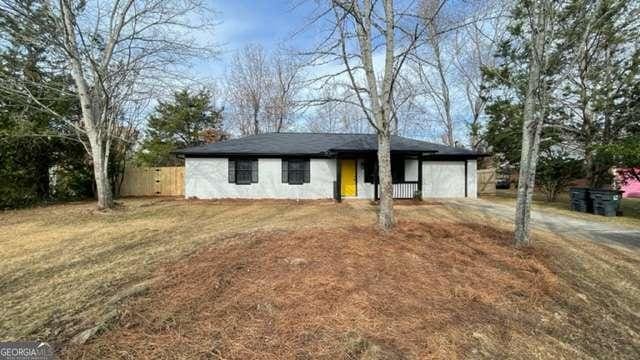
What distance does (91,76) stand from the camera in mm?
11812

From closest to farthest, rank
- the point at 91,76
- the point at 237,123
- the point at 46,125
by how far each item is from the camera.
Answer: the point at 91,76 → the point at 46,125 → the point at 237,123

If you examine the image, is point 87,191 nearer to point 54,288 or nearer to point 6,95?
point 6,95

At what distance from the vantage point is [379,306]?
136 inches

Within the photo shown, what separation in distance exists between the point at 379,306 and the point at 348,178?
1292 centimetres

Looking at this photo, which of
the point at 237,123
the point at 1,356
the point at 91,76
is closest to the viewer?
the point at 1,356

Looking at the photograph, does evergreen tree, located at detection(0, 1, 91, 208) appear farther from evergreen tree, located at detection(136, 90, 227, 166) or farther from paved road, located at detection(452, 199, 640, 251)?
paved road, located at detection(452, 199, 640, 251)

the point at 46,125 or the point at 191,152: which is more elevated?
the point at 46,125

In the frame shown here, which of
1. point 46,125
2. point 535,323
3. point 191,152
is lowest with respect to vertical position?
point 535,323

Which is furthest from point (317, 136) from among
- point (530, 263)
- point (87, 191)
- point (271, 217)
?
point (530, 263)

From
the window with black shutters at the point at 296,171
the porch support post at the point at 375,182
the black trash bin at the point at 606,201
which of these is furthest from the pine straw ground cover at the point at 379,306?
the window with black shutters at the point at 296,171

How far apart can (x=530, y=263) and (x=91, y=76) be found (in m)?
14.0

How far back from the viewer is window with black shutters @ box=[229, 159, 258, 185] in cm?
1577

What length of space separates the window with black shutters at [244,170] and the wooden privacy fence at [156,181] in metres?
5.25

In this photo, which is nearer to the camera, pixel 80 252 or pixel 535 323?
pixel 535 323
